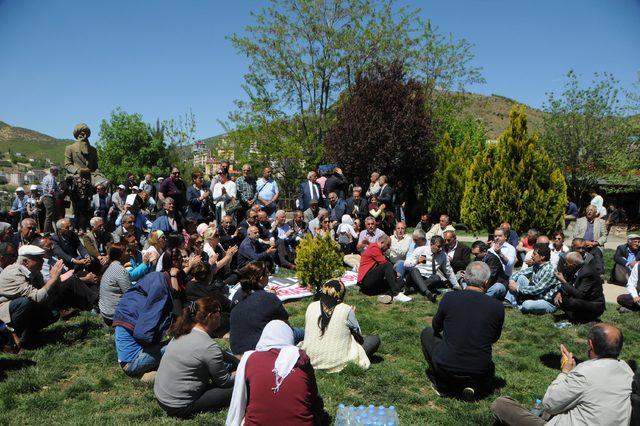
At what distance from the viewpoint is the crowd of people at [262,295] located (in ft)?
12.7

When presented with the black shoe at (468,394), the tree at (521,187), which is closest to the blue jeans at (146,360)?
the black shoe at (468,394)

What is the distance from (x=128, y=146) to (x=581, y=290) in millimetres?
65437

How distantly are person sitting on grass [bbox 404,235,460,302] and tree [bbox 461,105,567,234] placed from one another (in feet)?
15.2

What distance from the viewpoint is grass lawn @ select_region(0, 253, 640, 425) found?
16.2ft

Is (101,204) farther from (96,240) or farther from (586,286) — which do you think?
(586,286)

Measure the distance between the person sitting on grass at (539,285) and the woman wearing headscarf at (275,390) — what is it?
19.4 feet

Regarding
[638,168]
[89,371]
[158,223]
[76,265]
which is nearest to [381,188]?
[158,223]

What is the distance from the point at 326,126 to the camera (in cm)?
2566

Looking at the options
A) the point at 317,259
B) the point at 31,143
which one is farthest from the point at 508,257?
the point at 31,143

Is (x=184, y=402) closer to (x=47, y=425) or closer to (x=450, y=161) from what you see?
(x=47, y=425)

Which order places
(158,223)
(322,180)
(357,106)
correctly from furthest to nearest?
(357,106) < (322,180) < (158,223)

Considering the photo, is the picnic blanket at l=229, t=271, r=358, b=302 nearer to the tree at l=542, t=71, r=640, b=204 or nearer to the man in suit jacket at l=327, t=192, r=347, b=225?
the man in suit jacket at l=327, t=192, r=347, b=225

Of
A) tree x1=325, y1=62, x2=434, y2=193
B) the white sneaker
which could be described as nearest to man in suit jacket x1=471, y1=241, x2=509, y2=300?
the white sneaker

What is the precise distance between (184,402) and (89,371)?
2072 millimetres
